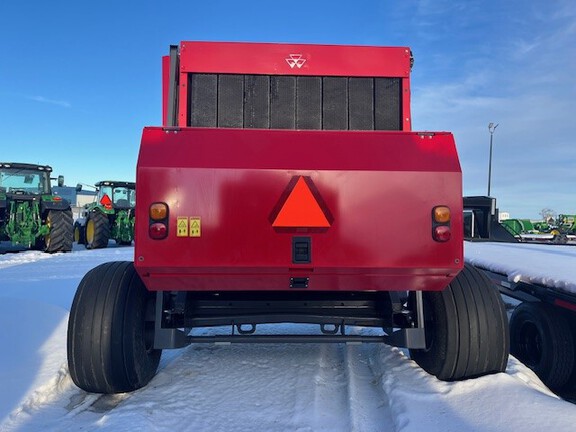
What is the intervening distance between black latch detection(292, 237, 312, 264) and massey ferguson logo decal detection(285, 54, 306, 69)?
5.23ft

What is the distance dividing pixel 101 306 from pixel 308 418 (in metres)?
1.52

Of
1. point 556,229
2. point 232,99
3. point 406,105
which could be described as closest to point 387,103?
point 406,105

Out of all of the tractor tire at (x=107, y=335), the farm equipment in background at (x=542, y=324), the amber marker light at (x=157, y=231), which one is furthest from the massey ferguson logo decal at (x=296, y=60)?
the farm equipment in background at (x=542, y=324)

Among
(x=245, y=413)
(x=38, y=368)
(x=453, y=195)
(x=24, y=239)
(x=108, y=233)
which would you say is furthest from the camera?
(x=108, y=233)

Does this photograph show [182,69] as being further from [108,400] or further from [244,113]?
[108,400]

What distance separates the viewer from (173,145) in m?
2.58

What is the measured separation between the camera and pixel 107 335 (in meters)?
2.88

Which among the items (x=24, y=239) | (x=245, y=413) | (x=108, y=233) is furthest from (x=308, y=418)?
(x=108, y=233)

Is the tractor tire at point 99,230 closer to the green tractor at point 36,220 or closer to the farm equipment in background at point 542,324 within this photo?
the green tractor at point 36,220

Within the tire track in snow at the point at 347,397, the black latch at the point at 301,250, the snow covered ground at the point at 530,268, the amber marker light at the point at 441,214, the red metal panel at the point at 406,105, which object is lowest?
the tire track in snow at the point at 347,397

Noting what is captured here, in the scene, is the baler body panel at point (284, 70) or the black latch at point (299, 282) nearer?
the black latch at point (299, 282)

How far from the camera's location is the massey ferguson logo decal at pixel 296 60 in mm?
3439

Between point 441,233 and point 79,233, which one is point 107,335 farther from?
point 79,233

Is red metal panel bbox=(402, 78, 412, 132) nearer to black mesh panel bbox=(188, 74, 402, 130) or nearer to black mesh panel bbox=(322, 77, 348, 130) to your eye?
black mesh panel bbox=(188, 74, 402, 130)
